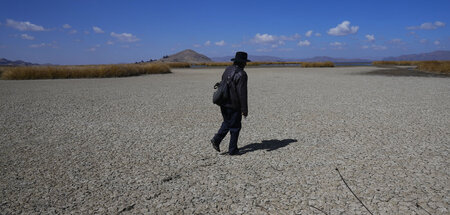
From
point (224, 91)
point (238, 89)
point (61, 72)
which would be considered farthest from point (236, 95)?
point (61, 72)

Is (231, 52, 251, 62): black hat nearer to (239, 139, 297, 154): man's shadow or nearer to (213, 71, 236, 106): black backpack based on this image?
(213, 71, 236, 106): black backpack

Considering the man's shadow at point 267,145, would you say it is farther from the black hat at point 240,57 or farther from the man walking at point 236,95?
the black hat at point 240,57

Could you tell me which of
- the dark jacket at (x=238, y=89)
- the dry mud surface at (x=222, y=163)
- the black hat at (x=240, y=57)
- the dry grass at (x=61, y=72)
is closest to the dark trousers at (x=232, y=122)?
the dark jacket at (x=238, y=89)

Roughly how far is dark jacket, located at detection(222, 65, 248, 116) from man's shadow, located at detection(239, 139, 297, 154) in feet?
3.73

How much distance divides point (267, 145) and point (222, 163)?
1394 millimetres

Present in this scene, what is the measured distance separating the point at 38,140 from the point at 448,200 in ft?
24.5

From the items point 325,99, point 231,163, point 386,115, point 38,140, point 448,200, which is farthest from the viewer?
point 325,99

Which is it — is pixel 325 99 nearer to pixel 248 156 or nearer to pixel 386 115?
pixel 386 115

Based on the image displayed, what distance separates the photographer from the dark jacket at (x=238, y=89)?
462 centimetres

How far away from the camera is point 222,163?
4.81 meters

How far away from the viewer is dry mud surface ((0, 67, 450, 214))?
344 centimetres

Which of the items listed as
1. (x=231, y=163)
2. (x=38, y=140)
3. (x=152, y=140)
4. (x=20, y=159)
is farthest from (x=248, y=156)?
(x=38, y=140)

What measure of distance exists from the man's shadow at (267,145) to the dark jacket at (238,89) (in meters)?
1.14

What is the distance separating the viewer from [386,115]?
860 centimetres
